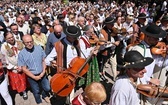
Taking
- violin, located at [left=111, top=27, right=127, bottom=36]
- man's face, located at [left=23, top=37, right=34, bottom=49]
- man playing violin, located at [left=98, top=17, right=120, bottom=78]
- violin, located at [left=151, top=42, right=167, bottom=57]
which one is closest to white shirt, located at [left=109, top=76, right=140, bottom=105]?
violin, located at [left=151, top=42, right=167, bottom=57]

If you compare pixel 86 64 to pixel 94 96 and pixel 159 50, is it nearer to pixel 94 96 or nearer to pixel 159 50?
pixel 159 50

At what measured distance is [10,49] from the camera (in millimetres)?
4875

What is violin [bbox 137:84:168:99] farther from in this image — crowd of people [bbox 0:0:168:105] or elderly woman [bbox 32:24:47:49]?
elderly woman [bbox 32:24:47:49]

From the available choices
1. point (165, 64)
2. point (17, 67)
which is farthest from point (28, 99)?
point (165, 64)

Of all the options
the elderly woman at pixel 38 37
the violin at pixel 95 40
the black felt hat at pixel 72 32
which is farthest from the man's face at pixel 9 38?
the violin at pixel 95 40

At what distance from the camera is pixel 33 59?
4.54 metres

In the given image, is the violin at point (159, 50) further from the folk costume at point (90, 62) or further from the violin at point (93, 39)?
the violin at point (93, 39)

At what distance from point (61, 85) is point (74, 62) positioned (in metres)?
0.48

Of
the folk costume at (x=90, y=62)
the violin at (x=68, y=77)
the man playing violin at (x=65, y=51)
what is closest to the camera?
the violin at (x=68, y=77)

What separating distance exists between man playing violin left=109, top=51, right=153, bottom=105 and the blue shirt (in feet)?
7.84

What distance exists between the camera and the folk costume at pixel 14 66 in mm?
4836

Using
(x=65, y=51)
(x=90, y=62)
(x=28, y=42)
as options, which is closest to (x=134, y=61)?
(x=65, y=51)

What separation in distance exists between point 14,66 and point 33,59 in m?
0.63

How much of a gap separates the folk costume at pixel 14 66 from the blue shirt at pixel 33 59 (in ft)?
1.31
